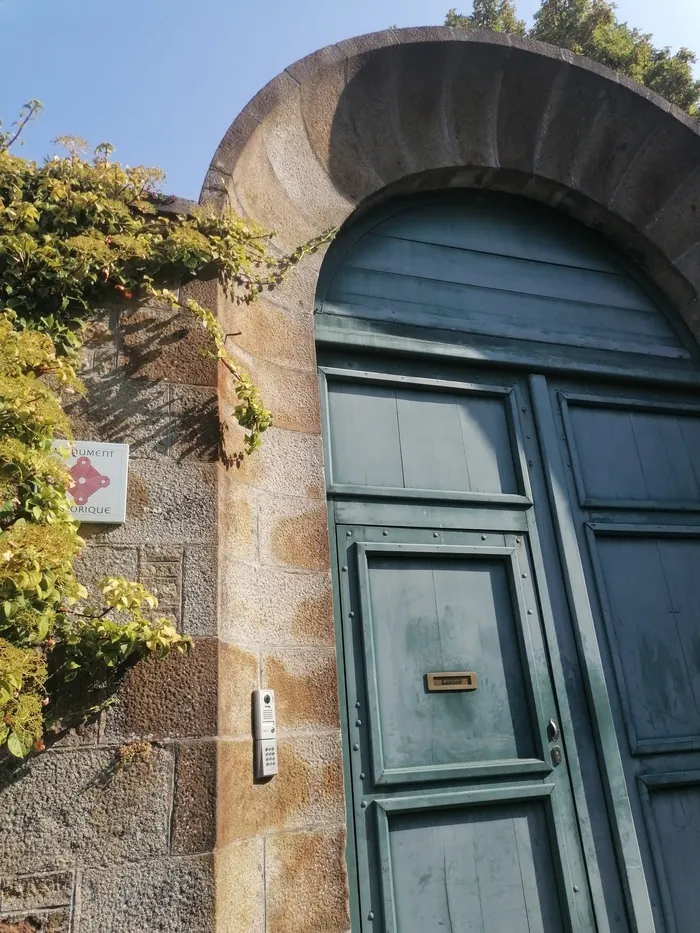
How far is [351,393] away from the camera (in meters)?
3.17

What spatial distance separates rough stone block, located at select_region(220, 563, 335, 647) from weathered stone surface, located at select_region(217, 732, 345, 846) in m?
0.32

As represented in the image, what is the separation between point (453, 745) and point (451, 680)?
0.22 meters

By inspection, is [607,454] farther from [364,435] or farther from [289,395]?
[289,395]

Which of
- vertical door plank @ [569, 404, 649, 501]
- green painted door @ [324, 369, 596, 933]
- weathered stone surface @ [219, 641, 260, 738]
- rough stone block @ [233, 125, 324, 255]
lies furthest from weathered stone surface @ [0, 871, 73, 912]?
vertical door plank @ [569, 404, 649, 501]

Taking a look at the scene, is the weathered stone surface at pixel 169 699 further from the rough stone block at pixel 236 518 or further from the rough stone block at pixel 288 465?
the rough stone block at pixel 288 465

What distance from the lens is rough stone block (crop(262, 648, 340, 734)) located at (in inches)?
94.7

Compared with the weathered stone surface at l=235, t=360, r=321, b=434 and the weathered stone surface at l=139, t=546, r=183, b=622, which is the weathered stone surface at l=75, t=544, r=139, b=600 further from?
the weathered stone surface at l=235, t=360, r=321, b=434

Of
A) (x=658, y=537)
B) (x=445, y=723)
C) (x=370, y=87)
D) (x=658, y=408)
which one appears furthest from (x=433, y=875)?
(x=370, y=87)

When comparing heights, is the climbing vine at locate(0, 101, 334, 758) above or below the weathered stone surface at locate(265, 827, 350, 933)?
above

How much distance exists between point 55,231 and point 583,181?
9.18 feet

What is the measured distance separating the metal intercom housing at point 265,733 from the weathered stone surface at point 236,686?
24mm

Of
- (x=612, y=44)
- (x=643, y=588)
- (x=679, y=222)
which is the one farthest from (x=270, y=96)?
(x=612, y=44)

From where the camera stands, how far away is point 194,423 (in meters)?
2.45

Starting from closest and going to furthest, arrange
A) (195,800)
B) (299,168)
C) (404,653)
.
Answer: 1. (195,800)
2. (404,653)
3. (299,168)
